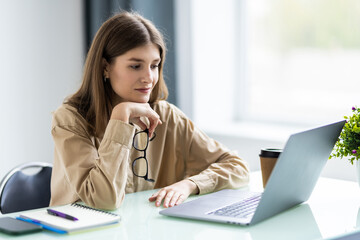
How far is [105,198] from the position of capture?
1.55 m

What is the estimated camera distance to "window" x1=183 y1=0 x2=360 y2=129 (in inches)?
116

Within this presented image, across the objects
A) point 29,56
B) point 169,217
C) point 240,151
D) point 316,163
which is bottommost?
point 240,151

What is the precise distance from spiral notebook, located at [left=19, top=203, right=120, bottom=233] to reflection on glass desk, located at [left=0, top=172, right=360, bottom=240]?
0.06 ft

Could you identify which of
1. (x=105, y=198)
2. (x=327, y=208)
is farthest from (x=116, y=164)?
(x=327, y=208)

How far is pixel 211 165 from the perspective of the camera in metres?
1.94

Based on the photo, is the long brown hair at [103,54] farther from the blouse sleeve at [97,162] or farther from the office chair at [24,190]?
the office chair at [24,190]

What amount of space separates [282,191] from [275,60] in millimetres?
1942

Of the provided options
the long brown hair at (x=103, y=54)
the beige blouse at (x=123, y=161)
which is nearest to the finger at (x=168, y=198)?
the beige blouse at (x=123, y=161)

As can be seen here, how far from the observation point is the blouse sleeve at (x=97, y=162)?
158cm

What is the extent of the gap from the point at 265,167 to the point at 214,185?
0.17 meters

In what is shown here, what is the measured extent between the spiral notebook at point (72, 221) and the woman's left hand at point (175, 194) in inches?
8.3

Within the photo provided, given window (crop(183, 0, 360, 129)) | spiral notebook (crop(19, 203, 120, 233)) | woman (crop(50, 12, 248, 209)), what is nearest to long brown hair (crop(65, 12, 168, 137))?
woman (crop(50, 12, 248, 209))

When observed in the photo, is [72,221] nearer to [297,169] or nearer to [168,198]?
[168,198]

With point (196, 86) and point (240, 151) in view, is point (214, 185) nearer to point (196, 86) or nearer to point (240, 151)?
point (240, 151)
